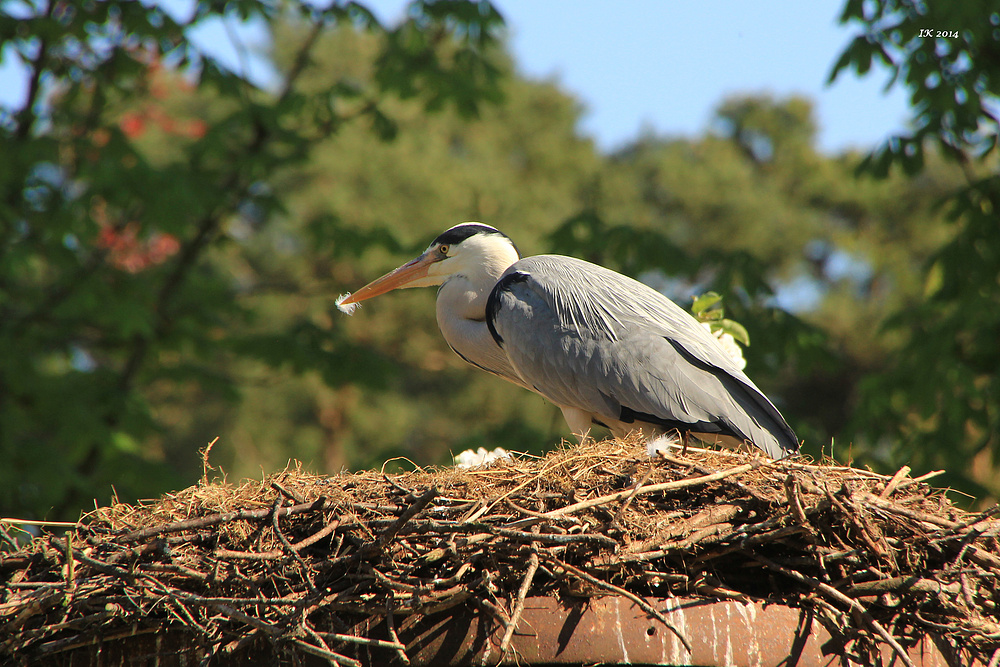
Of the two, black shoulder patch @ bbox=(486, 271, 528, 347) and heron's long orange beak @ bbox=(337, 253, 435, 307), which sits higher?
heron's long orange beak @ bbox=(337, 253, 435, 307)

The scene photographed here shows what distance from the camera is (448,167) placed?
15.8 m

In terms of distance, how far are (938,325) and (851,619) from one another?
13.2 feet

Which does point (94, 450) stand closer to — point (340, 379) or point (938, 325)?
point (340, 379)

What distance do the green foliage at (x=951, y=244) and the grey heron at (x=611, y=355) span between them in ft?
8.21

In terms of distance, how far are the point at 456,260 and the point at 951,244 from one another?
11.1ft

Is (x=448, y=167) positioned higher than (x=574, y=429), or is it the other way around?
(x=448, y=167)

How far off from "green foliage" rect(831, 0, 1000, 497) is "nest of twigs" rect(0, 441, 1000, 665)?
3.35 meters

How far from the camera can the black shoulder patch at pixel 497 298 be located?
4184mm

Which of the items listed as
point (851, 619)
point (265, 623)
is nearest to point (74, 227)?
point (265, 623)

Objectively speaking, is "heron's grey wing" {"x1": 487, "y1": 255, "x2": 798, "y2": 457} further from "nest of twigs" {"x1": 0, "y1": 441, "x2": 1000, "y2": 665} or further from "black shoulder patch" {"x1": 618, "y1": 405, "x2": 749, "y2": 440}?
"nest of twigs" {"x1": 0, "y1": 441, "x2": 1000, "y2": 665}

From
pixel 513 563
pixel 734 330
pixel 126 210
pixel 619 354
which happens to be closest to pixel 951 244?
pixel 734 330

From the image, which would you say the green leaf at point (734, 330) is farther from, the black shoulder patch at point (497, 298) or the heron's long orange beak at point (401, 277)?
the heron's long orange beak at point (401, 277)

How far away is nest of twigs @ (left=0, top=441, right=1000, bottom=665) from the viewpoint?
2334mm

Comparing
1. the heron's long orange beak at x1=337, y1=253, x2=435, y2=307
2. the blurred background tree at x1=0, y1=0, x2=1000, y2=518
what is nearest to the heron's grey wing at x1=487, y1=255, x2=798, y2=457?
the heron's long orange beak at x1=337, y1=253, x2=435, y2=307
